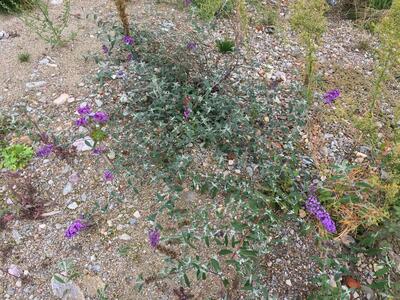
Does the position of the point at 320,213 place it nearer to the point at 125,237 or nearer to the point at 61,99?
the point at 125,237

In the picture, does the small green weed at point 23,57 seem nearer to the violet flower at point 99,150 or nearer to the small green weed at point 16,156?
the small green weed at point 16,156

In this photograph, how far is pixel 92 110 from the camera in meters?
3.33

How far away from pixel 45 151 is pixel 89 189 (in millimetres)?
401

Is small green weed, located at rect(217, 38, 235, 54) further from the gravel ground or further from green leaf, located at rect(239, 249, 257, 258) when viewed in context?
green leaf, located at rect(239, 249, 257, 258)

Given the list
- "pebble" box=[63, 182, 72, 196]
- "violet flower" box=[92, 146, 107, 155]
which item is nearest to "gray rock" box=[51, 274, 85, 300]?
"pebble" box=[63, 182, 72, 196]

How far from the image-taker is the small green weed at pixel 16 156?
3064 mm

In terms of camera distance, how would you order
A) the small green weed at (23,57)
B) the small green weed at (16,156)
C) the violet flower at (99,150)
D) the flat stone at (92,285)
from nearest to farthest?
the flat stone at (92,285) → the violet flower at (99,150) → the small green weed at (16,156) → the small green weed at (23,57)

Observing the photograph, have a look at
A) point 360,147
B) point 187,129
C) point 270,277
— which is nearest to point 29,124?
point 187,129

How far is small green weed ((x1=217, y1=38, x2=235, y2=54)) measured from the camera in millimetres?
3799

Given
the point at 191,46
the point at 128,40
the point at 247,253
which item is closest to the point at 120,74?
the point at 128,40

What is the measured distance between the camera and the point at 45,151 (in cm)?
297

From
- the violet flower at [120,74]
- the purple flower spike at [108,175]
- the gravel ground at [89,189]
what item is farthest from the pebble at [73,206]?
the violet flower at [120,74]

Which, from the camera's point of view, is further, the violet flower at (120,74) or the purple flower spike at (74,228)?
the violet flower at (120,74)

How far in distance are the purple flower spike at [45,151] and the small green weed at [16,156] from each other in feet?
0.35
